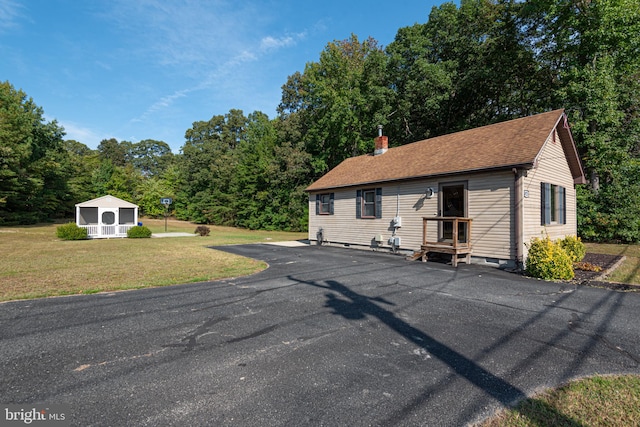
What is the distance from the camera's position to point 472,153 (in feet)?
37.4

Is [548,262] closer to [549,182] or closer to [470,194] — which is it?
[470,194]

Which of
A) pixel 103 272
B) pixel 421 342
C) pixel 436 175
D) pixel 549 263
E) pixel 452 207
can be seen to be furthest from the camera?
pixel 452 207

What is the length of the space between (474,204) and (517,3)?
18.5m

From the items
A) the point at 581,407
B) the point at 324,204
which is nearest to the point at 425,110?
the point at 324,204

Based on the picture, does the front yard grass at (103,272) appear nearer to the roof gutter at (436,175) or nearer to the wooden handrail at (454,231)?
the wooden handrail at (454,231)

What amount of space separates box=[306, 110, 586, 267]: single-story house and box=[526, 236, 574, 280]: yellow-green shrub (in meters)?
0.88

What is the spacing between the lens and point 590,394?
2.73m

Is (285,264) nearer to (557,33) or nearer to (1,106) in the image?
(557,33)

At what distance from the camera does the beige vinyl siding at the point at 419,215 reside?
31.5ft

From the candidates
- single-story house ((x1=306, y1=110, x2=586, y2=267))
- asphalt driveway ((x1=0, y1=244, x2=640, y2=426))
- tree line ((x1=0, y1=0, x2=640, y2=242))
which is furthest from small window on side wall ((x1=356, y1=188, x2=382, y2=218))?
tree line ((x1=0, y1=0, x2=640, y2=242))

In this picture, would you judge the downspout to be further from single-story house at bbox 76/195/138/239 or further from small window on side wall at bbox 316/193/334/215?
single-story house at bbox 76/195/138/239

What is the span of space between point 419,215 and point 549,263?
484cm
